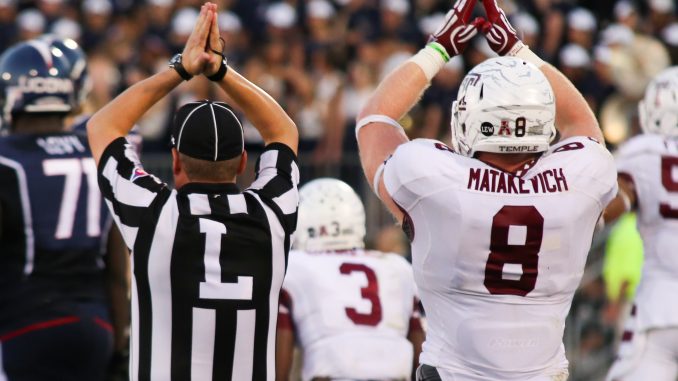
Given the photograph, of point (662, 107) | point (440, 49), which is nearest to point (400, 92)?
point (440, 49)

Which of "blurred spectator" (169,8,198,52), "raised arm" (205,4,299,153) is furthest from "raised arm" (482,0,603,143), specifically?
"blurred spectator" (169,8,198,52)

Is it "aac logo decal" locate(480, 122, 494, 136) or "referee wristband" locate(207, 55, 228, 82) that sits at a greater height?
"referee wristband" locate(207, 55, 228, 82)

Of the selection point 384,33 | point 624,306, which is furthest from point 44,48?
point 384,33

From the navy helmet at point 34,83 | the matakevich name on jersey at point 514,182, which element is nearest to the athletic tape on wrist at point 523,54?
the matakevich name on jersey at point 514,182

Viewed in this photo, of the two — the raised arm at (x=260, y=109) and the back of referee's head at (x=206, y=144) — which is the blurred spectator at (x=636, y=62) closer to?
the raised arm at (x=260, y=109)

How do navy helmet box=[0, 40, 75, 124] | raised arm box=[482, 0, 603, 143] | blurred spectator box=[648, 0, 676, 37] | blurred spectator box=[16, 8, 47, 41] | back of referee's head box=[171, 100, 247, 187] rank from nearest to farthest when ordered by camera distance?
back of referee's head box=[171, 100, 247, 187] → raised arm box=[482, 0, 603, 143] → navy helmet box=[0, 40, 75, 124] → blurred spectator box=[16, 8, 47, 41] → blurred spectator box=[648, 0, 676, 37]

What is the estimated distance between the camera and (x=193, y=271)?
16.2 ft

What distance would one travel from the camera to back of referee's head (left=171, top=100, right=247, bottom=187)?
496 centimetres

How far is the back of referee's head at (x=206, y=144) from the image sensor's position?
496cm

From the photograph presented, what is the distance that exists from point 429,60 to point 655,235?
2438 mm

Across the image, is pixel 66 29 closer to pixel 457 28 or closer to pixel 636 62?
pixel 636 62

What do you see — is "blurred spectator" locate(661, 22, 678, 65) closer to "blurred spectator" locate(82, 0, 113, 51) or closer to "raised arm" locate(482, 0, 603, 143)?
"blurred spectator" locate(82, 0, 113, 51)

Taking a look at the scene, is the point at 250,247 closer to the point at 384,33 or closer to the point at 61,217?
the point at 61,217

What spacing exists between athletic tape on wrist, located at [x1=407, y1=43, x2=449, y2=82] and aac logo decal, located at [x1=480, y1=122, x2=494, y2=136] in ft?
1.95
